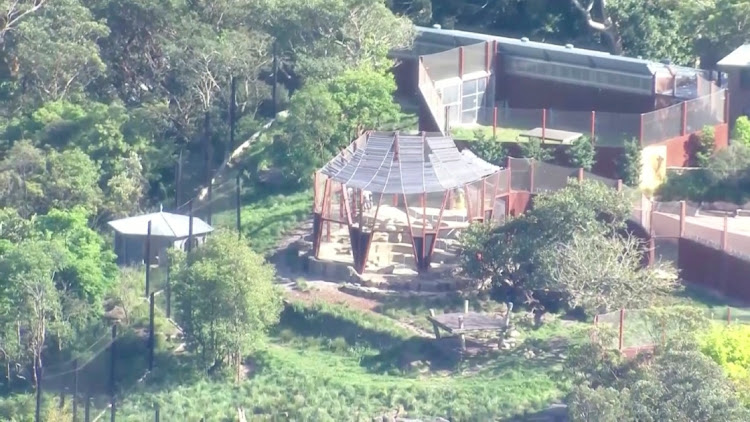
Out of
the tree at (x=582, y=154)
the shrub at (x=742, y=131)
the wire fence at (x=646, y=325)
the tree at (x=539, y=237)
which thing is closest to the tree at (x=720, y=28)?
the shrub at (x=742, y=131)

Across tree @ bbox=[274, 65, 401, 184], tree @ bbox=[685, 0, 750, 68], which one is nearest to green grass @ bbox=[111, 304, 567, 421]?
tree @ bbox=[274, 65, 401, 184]

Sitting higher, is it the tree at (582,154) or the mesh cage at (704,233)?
the tree at (582,154)

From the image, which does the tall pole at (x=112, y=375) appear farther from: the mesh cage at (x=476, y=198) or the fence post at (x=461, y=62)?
the fence post at (x=461, y=62)

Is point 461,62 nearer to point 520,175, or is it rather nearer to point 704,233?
point 520,175

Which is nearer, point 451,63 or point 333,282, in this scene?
point 333,282

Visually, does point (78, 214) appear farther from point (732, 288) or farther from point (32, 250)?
point (732, 288)

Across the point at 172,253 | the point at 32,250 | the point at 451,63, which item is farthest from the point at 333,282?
the point at 451,63
